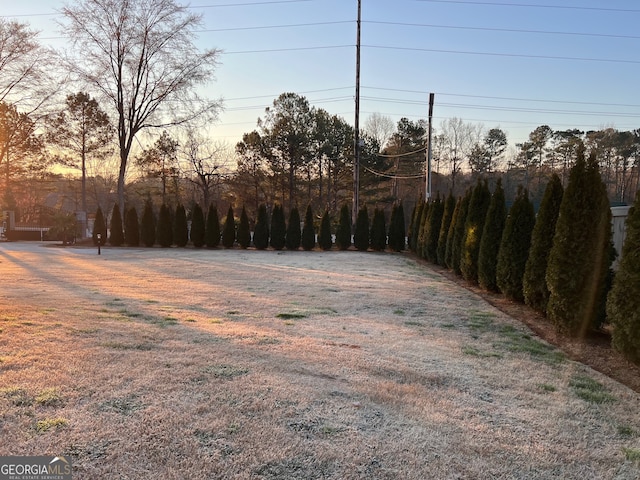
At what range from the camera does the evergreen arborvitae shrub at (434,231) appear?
11.7 meters

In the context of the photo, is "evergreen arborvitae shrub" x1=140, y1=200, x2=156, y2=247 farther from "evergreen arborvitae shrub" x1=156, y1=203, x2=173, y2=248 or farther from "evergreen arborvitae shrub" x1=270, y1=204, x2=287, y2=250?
"evergreen arborvitae shrub" x1=270, y1=204, x2=287, y2=250

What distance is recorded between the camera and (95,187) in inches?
1372

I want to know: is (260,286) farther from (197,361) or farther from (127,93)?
(127,93)

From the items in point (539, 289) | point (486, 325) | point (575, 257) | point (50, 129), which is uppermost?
point (50, 129)

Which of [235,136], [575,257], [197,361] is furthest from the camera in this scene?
[235,136]

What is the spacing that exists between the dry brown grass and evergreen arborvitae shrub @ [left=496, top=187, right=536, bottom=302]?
51.6 inches

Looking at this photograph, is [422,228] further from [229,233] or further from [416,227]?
[229,233]

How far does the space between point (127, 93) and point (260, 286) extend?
53.3 feet

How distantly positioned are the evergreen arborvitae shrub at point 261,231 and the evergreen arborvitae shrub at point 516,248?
11.2 meters

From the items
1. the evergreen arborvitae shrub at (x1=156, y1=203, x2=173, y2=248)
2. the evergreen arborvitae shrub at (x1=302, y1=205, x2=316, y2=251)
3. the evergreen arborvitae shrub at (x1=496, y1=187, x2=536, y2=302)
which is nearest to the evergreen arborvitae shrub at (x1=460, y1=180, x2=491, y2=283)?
the evergreen arborvitae shrub at (x1=496, y1=187, x2=536, y2=302)

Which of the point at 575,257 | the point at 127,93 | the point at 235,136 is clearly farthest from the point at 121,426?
the point at 235,136

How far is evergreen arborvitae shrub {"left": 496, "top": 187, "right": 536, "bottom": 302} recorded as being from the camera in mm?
5770

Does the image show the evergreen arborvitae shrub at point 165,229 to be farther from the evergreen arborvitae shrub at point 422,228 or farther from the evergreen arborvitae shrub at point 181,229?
the evergreen arborvitae shrub at point 422,228

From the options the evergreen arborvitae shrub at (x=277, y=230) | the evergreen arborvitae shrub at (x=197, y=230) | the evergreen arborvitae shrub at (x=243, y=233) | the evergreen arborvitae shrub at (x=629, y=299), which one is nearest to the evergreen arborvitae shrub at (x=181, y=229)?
the evergreen arborvitae shrub at (x=197, y=230)
